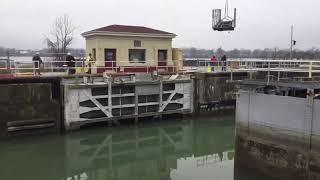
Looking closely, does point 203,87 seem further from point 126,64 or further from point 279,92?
point 279,92

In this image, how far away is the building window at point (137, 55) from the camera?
2475 cm

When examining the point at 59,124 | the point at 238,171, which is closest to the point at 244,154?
the point at 238,171

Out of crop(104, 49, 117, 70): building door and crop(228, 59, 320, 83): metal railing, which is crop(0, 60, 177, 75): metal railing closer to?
crop(104, 49, 117, 70): building door

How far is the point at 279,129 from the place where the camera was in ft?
37.7

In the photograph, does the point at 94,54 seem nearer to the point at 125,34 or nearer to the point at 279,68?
the point at 125,34

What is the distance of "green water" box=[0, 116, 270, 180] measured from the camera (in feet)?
48.0

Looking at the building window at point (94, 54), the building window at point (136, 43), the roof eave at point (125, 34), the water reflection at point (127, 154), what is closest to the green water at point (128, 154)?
the water reflection at point (127, 154)

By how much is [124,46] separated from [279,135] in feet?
48.1

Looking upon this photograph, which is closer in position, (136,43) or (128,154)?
(128,154)

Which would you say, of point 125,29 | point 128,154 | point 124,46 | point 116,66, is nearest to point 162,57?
point 124,46

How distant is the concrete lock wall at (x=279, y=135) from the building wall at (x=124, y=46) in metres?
12.3

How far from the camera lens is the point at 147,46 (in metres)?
25.1

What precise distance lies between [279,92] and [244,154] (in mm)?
2425

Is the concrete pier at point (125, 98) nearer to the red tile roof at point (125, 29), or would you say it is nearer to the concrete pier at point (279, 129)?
the red tile roof at point (125, 29)
